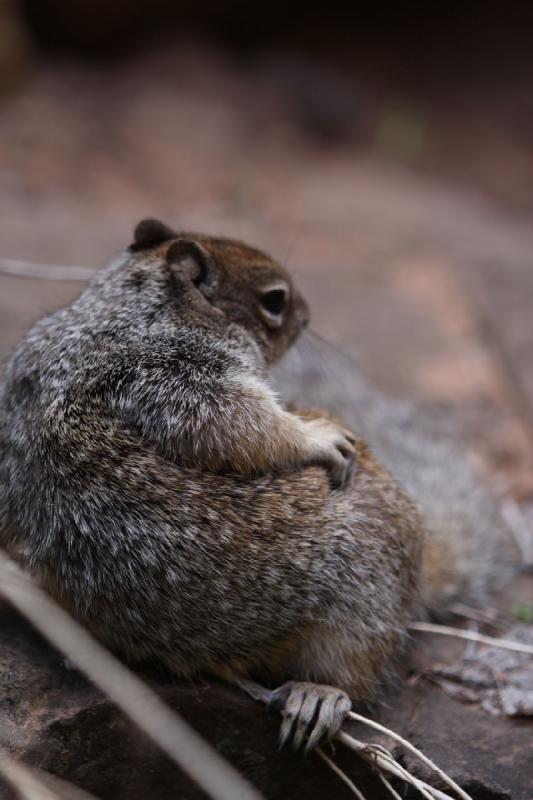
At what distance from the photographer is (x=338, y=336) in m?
8.20

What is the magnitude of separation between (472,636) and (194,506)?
2.03 m

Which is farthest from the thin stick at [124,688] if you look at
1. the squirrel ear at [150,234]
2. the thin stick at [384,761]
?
the squirrel ear at [150,234]

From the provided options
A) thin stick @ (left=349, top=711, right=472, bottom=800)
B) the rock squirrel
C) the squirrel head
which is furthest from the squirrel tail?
thin stick @ (left=349, top=711, right=472, bottom=800)

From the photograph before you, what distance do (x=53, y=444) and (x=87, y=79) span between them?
1120 cm

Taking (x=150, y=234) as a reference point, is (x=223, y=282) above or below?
below

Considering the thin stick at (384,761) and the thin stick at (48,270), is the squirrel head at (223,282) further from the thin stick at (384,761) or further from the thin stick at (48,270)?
the thin stick at (384,761)

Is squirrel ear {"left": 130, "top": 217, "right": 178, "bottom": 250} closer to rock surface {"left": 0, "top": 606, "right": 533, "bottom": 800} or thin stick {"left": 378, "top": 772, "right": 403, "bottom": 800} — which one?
rock surface {"left": 0, "top": 606, "right": 533, "bottom": 800}

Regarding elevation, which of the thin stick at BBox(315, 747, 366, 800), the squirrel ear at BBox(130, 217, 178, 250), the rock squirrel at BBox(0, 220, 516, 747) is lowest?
the thin stick at BBox(315, 747, 366, 800)

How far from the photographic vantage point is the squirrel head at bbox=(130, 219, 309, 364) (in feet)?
15.3

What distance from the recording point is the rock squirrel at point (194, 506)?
12.6 feet

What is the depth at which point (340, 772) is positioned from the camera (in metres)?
3.92

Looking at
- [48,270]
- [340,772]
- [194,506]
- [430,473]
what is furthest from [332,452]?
[48,270]

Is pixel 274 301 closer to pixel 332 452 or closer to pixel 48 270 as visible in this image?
pixel 332 452

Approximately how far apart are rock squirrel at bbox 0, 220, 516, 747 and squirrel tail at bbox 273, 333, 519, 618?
2.16 ft
